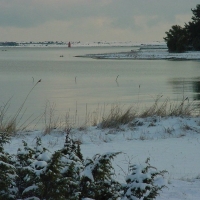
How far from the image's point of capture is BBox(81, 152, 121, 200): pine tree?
4.67 meters

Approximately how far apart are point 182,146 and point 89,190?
630cm

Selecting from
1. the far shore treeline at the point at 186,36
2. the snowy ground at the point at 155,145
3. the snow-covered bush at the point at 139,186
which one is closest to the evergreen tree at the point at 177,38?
the far shore treeline at the point at 186,36

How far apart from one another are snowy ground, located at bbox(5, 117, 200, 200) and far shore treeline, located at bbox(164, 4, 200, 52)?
7055cm

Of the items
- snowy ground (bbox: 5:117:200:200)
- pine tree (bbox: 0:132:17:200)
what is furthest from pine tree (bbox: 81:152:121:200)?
snowy ground (bbox: 5:117:200:200)

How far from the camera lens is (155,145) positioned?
427 inches

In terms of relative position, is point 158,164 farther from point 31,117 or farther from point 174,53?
point 174,53

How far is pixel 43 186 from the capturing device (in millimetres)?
4289

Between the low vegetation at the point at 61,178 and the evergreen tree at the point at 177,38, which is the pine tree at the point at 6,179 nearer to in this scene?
the low vegetation at the point at 61,178

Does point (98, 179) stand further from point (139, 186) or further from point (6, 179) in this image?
point (6, 179)

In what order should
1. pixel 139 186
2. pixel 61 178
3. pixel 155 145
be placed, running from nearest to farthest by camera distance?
pixel 61 178
pixel 139 186
pixel 155 145

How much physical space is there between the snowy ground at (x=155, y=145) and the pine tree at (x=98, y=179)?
54.6 inches

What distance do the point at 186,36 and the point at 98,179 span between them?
8157 centimetres

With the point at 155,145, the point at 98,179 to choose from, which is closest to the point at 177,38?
the point at 155,145

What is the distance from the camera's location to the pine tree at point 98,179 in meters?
4.67
